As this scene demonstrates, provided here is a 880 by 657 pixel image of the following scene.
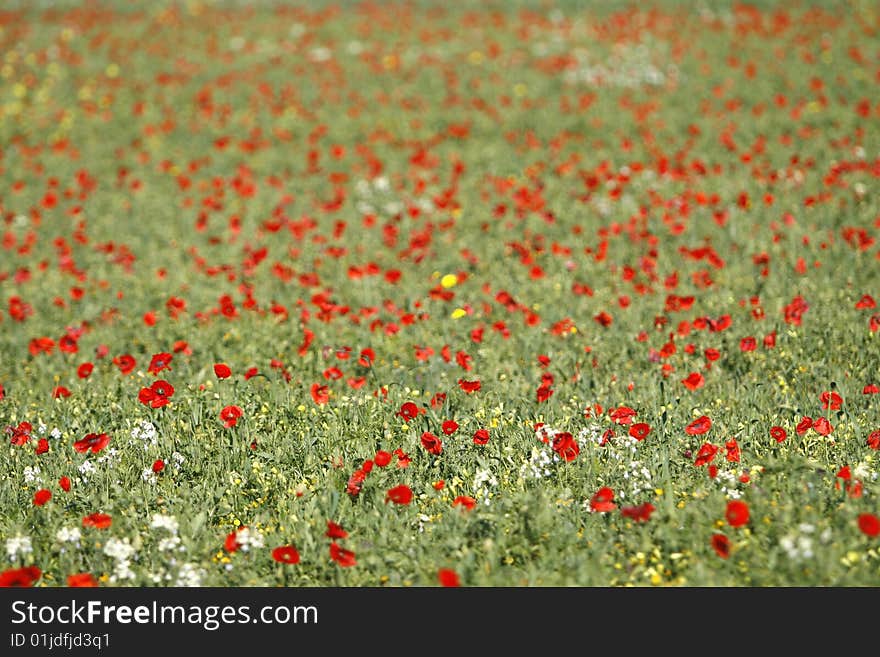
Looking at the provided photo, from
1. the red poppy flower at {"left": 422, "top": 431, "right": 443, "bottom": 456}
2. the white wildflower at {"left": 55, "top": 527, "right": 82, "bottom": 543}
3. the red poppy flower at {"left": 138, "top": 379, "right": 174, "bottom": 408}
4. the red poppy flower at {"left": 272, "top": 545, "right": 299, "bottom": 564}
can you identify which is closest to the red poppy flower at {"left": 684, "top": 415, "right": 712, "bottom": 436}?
the red poppy flower at {"left": 422, "top": 431, "right": 443, "bottom": 456}

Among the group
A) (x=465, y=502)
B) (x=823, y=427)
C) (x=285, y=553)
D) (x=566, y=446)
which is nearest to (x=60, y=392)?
(x=285, y=553)

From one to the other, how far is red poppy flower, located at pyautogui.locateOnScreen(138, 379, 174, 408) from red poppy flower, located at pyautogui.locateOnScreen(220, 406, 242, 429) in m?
0.30

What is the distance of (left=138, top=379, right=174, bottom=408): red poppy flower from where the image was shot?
432 cm

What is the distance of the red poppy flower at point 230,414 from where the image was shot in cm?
439

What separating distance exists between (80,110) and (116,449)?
11394 millimetres

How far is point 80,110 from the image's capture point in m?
14.1

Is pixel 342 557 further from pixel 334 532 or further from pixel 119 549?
pixel 119 549

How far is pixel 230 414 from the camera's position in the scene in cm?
443

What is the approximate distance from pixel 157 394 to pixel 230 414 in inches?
15.6

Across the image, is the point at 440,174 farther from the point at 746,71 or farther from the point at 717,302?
the point at 746,71

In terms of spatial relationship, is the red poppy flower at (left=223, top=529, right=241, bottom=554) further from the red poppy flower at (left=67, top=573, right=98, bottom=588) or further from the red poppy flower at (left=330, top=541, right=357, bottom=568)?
the red poppy flower at (left=67, top=573, right=98, bottom=588)

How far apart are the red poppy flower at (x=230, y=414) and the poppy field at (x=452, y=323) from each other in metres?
0.03

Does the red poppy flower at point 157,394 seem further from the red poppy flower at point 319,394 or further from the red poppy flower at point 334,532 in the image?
the red poppy flower at point 334,532

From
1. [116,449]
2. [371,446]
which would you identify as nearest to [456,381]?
[371,446]
